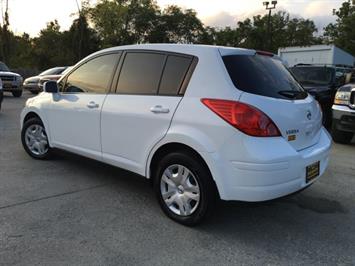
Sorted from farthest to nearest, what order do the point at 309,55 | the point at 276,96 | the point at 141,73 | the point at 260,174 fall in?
the point at 309,55 → the point at 141,73 → the point at 276,96 → the point at 260,174

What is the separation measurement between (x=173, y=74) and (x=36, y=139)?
112 inches

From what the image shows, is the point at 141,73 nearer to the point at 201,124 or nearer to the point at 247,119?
the point at 201,124

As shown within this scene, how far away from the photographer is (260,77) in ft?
12.3

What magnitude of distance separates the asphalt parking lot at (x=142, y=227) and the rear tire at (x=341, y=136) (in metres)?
3.11

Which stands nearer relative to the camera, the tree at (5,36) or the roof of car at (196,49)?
the roof of car at (196,49)

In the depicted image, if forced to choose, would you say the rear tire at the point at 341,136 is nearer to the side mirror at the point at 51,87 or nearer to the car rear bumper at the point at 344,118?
the car rear bumper at the point at 344,118

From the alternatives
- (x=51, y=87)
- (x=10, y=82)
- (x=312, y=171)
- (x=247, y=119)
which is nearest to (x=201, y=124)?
(x=247, y=119)

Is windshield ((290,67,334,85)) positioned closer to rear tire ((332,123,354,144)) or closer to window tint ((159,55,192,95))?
rear tire ((332,123,354,144))

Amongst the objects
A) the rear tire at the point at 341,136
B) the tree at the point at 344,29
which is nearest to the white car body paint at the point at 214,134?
the rear tire at the point at 341,136

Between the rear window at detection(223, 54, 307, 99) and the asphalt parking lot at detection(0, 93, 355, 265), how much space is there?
→ 103 centimetres

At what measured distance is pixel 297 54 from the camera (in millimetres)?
21766

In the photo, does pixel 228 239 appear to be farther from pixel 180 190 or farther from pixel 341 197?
pixel 341 197

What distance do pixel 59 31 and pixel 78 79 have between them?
2016 inches

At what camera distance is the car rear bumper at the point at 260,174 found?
3.32 meters
